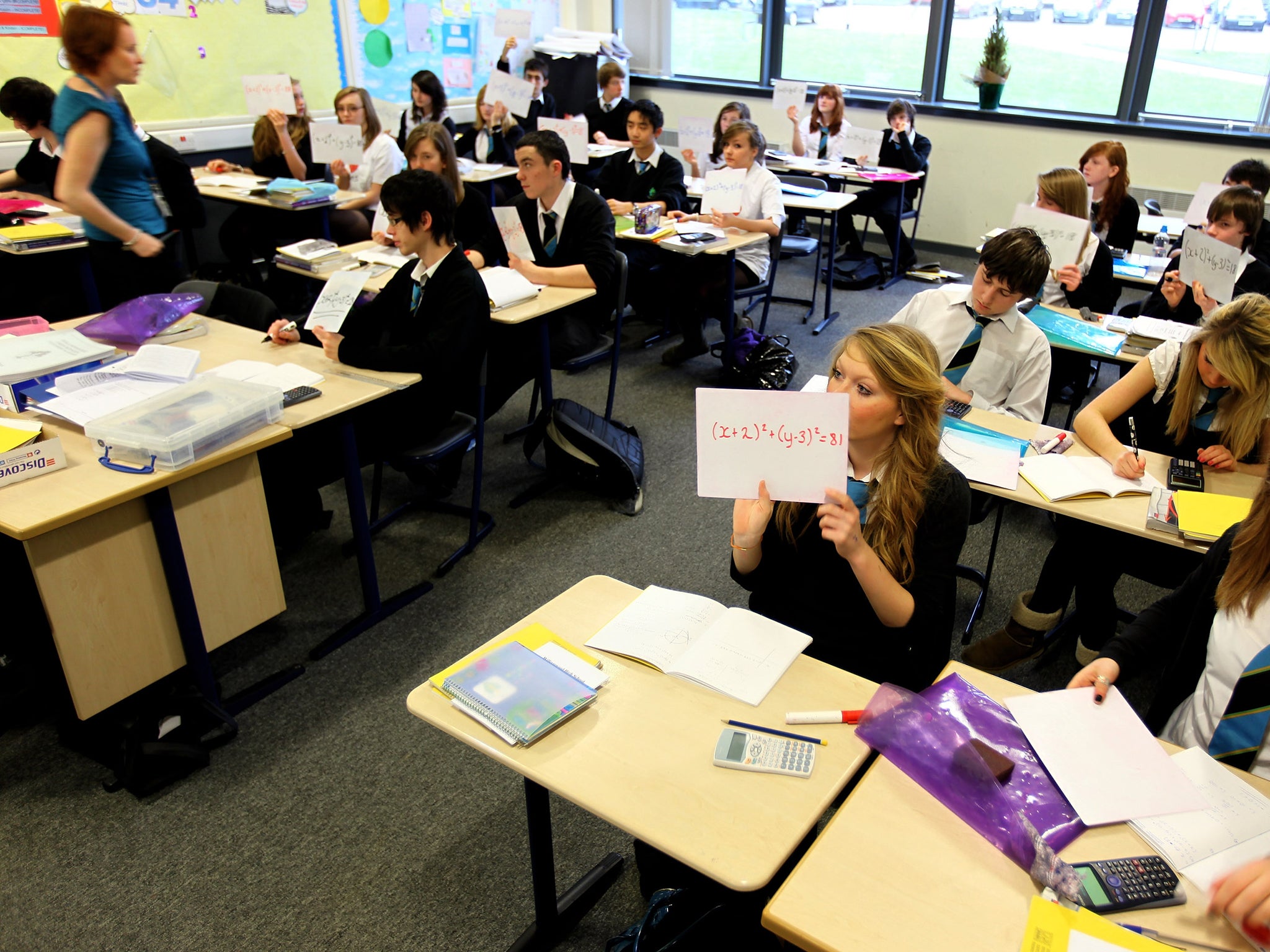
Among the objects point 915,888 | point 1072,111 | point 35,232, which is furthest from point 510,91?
point 915,888

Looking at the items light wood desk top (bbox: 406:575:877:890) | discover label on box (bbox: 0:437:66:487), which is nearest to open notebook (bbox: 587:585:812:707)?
light wood desk top (bbox: 406:575:877:890)

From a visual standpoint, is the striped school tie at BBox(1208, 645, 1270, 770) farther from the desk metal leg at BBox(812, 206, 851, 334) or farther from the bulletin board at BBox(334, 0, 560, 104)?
the bulletin board at BBox(334, 0, 560, 104)

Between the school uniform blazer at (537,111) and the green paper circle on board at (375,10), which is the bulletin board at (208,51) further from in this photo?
the school uniform blazer at (537,111)

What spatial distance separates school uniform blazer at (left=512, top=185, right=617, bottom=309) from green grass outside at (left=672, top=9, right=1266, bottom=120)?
4.54m

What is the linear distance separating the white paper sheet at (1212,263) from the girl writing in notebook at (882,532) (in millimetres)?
2234

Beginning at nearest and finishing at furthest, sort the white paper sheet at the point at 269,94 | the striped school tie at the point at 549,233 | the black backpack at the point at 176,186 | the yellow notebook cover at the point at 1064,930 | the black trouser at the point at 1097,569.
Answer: the yellow notebook cover at the point at 1064,930 < the black trouser at the point at 1097,569 < the striped school tie at the point at 549,233 < the black backpack at the point at 176,186 < the white paper sheet at the point at 269,94

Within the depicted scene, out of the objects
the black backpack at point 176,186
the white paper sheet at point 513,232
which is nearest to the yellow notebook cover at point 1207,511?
the white paper sheet at point 513,232

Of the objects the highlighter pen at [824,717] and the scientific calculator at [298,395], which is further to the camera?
the scientific calculator at [298,395]

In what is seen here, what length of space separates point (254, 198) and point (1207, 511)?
4.85 meters

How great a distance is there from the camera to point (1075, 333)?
3150mm

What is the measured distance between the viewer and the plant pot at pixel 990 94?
6.45m

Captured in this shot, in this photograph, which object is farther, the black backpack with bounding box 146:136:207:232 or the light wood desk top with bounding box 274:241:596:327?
the black backpack with bounding box 146:136:207:232

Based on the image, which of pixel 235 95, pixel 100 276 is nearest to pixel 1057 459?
pixel 100 276

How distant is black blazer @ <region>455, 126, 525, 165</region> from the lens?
6219 millimetres
